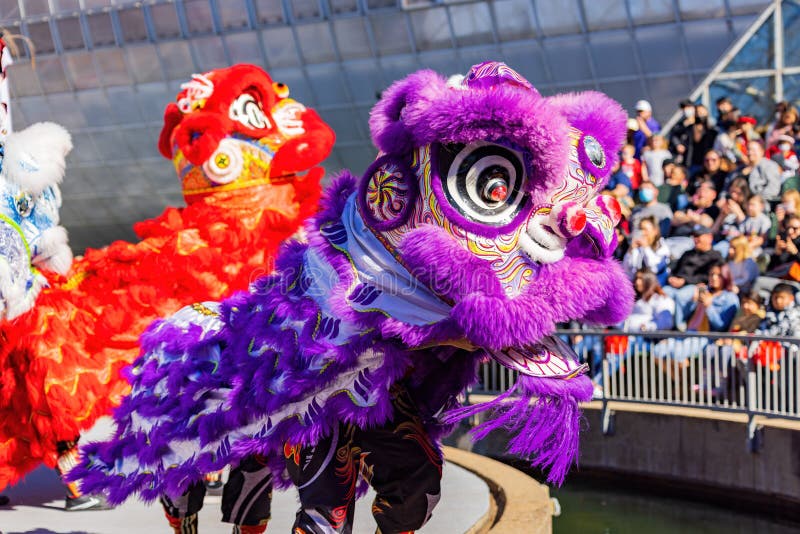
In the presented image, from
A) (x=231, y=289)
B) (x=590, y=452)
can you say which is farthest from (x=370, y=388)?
(x=590, y=452)

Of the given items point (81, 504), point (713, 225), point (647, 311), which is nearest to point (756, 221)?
point (713, 225)

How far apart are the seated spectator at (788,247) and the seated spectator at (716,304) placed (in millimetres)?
363

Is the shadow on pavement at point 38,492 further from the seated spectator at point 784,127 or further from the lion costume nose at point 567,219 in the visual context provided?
the seated spectator at point 784,127

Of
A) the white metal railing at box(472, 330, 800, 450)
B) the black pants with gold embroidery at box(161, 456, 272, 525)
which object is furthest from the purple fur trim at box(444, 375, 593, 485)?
the white metal railing at box(472, 330, 800, 450)

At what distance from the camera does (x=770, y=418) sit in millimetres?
6848

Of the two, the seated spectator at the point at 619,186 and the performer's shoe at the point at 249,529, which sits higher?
the seated spectator at the point at 619,186

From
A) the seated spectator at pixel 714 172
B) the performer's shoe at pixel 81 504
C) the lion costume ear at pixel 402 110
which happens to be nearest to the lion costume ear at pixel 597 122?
the lion costume ear at pixel 402 110

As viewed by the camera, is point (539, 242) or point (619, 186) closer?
point (539, 242)

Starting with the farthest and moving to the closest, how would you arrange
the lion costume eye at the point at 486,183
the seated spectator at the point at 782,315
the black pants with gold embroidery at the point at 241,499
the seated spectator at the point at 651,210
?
the seated spectator at the point at 651,210
the seated spectator at the point at 782,315
the black pants with gold embroidery at the point at 241,499
the lion costume eye at the point at 486,183

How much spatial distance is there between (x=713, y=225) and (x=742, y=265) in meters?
0.82

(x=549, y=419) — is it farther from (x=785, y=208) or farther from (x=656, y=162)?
(x=656, y=162)

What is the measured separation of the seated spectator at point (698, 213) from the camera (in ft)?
27.7

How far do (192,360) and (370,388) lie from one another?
71cm

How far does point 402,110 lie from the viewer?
3387 millimetres
